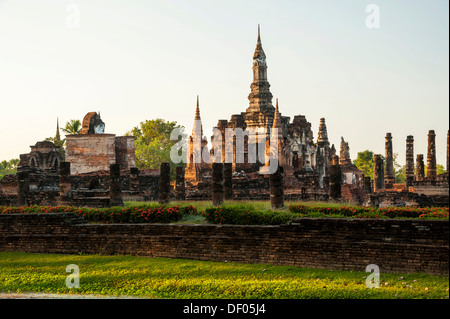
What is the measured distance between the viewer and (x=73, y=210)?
51.9 feet

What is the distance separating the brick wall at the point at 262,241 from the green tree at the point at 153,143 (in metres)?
39.7

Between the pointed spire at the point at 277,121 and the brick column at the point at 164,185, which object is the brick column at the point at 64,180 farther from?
the pointed spire at the point at 277,121

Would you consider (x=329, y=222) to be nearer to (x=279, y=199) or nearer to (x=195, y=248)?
(x=195, y=248)

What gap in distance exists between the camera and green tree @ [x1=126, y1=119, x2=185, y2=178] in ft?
187

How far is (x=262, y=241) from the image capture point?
12281mm

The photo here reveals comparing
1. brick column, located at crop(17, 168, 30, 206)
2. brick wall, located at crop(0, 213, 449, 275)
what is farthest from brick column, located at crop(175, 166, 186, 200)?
brick wall, located at crop(0, 213, 449, 275)

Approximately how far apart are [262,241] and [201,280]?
2338 mm

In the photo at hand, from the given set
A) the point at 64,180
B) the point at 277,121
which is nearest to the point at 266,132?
the point at 277,121

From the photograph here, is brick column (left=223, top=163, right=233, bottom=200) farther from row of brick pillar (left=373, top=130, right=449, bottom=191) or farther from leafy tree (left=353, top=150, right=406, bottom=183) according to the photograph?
leafy tree (left=353, top=150, right=406, bottom=183)

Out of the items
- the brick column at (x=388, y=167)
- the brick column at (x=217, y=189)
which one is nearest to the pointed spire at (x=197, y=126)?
the brick column at (x=388, y=167)

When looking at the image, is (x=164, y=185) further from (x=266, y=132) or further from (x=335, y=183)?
(x=266, y=132)

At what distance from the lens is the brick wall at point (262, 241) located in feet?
34.5

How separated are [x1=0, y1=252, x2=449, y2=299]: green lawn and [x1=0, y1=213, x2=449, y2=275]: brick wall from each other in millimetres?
382
